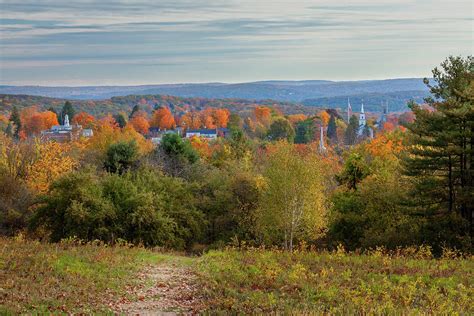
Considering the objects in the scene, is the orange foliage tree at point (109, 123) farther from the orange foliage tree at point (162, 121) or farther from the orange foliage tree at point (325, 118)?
the orange foliage tree at point (325, 118)

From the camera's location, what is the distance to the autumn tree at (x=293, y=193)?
2767 cm

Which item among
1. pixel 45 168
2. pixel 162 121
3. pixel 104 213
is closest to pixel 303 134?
pixel 162 121

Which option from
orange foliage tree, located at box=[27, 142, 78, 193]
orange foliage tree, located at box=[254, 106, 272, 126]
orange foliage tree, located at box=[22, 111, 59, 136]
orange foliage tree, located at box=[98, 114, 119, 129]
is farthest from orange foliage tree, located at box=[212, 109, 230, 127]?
orange foliage tree, located at box=[27, 142, 78, 193]

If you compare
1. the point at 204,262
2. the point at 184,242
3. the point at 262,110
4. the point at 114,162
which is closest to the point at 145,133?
the point at 262,110

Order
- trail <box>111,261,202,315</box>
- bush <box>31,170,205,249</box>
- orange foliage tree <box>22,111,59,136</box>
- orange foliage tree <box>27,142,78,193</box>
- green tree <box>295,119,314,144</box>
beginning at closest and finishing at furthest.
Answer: trail <box>111,261,202,315</box> → bush <box>31,170,205,249</box> → orange foliage tree <box>27,142,78,193</box> → green tree <box>295,119,314,144</box> → orange foliage tree <box>22,111,59,136</box>

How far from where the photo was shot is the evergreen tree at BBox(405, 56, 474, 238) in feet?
83.8

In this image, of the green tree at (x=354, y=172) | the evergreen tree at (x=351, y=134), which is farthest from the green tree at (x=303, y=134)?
the green tree at (x=354, y=172)

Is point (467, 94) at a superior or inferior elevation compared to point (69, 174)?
superior

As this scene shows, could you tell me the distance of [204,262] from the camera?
17.7 metres

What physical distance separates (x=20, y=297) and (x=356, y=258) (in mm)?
9413

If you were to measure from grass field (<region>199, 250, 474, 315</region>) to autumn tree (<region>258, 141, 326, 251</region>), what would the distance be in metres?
9.65

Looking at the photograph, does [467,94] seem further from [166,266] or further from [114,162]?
[114,162]

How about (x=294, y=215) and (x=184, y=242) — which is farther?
(x=184, y=242)

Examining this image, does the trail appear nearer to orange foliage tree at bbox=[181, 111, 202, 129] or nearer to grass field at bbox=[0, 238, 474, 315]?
grass field at bbox=[0, 238, 474, 315]
